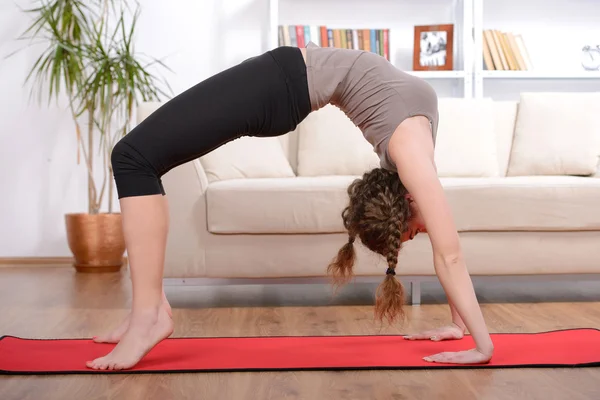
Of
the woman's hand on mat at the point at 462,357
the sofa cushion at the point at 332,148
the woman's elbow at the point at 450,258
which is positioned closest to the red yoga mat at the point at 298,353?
the woman's hand on mat at the point at 462,357

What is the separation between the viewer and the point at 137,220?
188cm

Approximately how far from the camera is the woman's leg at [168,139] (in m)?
1.85

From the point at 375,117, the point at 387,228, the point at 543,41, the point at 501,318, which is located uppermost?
the point at 543,41

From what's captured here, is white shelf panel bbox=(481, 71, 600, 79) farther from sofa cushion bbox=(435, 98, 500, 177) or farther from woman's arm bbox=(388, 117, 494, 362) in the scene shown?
woman's arm bbox=(388, 117, 494, 362)

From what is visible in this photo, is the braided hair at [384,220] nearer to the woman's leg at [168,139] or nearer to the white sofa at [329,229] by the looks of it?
the woman's leg at [168,139]

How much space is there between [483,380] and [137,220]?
87 centimetres

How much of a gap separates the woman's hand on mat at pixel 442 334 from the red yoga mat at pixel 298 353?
21 mm

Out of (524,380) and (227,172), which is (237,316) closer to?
(227,172)

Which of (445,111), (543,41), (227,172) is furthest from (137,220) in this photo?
(543,41)

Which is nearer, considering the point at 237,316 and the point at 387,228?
the point at 387,228

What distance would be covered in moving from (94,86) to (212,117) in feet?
8.30

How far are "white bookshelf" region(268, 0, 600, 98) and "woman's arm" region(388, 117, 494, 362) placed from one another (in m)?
3.00

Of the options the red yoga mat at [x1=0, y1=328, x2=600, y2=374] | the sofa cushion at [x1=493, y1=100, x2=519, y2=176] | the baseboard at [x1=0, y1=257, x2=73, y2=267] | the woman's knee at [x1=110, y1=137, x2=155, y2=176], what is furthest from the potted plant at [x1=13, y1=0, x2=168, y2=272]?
the woman's knee at [x1=110, y1=137, x2=155, y2=176]

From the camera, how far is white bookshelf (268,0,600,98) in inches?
189
